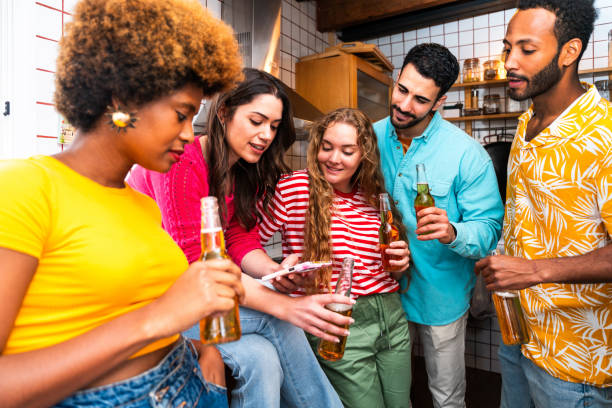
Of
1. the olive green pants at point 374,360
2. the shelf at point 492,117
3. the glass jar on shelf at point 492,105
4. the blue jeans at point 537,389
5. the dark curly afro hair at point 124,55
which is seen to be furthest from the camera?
the glass jar on shelf at point 492,105

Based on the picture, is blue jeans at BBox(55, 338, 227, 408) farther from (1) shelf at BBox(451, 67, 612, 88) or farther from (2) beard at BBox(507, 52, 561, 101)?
(1) shelf at BBox(451, 67, 612, 88)

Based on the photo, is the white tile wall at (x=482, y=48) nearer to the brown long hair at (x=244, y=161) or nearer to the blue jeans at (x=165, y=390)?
the brown long hair at (x=244, y=161)

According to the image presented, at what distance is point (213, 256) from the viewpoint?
706 millimetres

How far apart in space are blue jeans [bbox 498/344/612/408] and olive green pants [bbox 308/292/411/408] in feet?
1.23

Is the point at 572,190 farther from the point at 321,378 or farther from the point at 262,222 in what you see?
the point at 262,222

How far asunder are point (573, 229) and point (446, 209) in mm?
Result: 585

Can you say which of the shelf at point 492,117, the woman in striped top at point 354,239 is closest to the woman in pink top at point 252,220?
the woman in striped top at point 354,239

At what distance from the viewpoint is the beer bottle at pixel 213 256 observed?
0.69m

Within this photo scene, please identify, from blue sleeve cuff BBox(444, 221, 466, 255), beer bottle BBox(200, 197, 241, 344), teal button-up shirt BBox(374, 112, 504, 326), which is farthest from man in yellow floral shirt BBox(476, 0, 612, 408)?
beer bottle BBox(200, 197, 241, 344)

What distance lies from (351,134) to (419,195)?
390 mm

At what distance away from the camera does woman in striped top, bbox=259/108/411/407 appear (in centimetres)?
149

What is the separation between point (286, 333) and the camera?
1201 millimetres

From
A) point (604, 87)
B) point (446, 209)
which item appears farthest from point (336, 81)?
point (604, 87)

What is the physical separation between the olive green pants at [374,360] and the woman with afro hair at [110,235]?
816 millimetres
